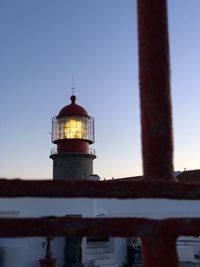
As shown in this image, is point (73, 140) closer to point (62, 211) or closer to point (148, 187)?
point (62, 211)

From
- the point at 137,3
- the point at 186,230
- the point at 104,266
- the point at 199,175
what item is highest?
the point at 199,175

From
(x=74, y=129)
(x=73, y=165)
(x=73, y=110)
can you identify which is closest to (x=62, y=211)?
(x=73, y=165)

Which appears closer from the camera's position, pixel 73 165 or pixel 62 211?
pixel 62 211

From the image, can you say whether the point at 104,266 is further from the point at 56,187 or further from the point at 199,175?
the point at 56,187

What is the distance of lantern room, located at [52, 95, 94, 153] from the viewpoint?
18.8 m

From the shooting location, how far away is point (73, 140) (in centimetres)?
1894

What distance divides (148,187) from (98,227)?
20 cm

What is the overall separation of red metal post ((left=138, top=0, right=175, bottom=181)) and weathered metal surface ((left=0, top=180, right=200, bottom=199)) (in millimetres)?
86

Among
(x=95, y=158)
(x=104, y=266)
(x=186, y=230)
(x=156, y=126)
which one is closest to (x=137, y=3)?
(x=156, y=126)

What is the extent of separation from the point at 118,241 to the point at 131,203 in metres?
1.36

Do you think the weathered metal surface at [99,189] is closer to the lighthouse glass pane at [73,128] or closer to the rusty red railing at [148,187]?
the rusty red railing at [148,187]

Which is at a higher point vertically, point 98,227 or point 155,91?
point 155,91

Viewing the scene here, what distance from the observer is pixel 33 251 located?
12.6 meters

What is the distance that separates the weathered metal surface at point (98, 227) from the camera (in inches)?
51.1
